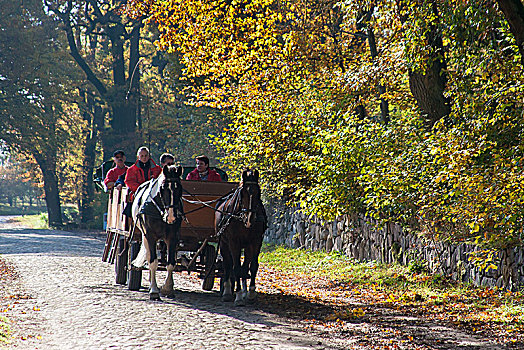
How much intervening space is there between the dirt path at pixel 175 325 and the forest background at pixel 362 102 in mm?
2660

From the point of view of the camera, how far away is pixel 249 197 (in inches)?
394

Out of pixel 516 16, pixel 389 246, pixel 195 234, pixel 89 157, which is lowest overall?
pixel 389 246

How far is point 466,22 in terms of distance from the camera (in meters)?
10.7

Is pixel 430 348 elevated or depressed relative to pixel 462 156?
depressed

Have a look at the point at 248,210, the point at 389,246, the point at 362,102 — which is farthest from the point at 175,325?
the point at 362,102

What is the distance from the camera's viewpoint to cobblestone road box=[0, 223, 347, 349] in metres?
7.27

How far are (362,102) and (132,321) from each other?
11460mm

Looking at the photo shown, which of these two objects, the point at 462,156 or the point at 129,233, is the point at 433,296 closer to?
the point at 462,156

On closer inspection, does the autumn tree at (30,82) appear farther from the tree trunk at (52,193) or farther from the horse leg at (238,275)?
the horse leg at (238,275)

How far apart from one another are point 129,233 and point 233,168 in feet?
34.3

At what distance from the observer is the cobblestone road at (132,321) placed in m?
7.27

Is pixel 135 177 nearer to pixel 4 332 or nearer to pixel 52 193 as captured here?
pixel 4 332

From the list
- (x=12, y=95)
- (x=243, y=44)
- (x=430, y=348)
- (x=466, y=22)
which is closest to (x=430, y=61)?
(x=466, y=22)

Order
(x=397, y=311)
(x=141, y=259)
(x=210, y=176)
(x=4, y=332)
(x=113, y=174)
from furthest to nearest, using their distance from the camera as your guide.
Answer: (x=113, y=174) → (x=210, y=176) → (x=141, y=259) → (x=397, y=311) → (x=4, y=332)
